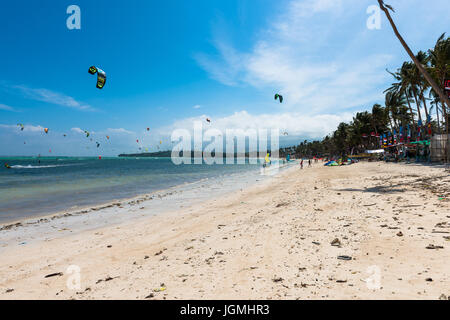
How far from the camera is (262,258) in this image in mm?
5414

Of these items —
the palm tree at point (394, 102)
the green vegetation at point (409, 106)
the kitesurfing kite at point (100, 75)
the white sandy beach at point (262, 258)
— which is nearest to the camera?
the white sandy beach at point (262, 258)

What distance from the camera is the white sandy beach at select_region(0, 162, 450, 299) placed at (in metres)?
3.97

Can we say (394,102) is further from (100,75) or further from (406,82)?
(100,75)

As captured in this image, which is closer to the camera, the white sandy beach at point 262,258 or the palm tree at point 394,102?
the white sandy beach at point 262,258

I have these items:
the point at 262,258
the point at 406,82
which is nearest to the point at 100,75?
the point at 262,258

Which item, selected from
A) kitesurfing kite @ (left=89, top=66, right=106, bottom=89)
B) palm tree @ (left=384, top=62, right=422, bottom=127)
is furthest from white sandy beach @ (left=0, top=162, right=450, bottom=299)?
palm tree @ (left=384, top=62, right=422, bottom=127)

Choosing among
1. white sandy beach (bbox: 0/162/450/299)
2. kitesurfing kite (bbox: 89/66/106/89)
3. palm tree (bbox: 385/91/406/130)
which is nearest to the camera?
white sandy beach (bbox: 0/162/450/299)

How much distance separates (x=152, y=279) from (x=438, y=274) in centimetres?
527

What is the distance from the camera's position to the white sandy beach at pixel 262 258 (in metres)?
3.97

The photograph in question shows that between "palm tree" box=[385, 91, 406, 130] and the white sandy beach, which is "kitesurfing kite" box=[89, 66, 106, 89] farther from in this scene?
"palm tree" box=[385, 91, 406, 130]

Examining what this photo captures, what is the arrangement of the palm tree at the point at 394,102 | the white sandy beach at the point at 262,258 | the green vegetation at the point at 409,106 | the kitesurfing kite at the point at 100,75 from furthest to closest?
1. the palm tree at the point at 394,102
2. the green vegetation at the point at 409,106
3. the kitesurfing kite at the point at 100,75
4. the white sandy beach at the point at 262,258

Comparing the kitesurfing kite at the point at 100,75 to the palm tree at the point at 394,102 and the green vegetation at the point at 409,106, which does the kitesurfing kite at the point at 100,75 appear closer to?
the green vegetation at the point at 409,106

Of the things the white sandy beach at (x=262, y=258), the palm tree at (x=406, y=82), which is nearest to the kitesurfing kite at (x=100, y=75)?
the white sandy beach at (x=262, y=258)
